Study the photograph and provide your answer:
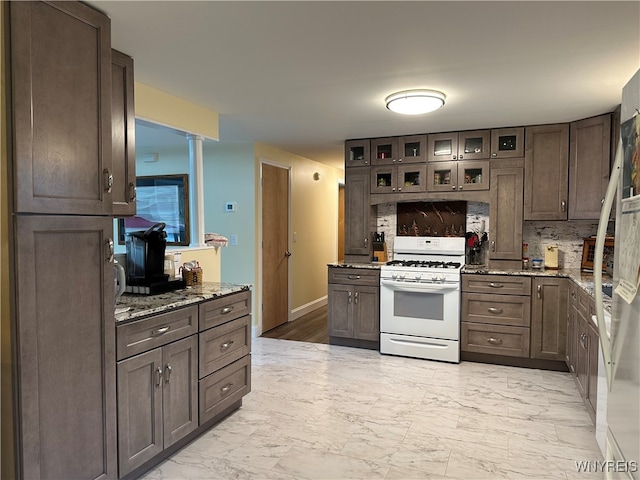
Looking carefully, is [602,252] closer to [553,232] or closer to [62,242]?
[62,242]

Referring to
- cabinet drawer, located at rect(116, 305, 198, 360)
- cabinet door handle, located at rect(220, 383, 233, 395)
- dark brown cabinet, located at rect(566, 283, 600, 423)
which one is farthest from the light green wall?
dark brown cabinet, located at rect(566, 283, 600, 423)

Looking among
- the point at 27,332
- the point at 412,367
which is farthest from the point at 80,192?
the point at 412,367

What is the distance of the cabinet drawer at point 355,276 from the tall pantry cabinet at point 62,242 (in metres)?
2.91

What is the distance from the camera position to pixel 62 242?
176cm

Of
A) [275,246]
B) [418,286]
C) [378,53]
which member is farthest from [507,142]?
[275,246]

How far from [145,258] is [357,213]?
2.76m

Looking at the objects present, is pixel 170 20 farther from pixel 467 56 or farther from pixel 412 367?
pixel 412 367

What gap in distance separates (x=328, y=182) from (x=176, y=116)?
3960 millimetres

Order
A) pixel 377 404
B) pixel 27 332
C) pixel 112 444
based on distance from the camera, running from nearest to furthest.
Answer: pixel 27 332
pixel 112 444
pixel 377 404

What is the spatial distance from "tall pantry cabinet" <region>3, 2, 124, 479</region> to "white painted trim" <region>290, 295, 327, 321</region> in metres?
4.07

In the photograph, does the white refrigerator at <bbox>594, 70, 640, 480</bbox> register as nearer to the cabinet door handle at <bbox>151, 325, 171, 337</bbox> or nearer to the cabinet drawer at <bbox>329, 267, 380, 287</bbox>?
the cabinet door handle at <bbox>151, 325, 171, 337</bbox>

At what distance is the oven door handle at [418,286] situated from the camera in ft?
13.4

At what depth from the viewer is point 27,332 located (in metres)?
1.62

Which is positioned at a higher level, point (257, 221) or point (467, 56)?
point (467, 56)
